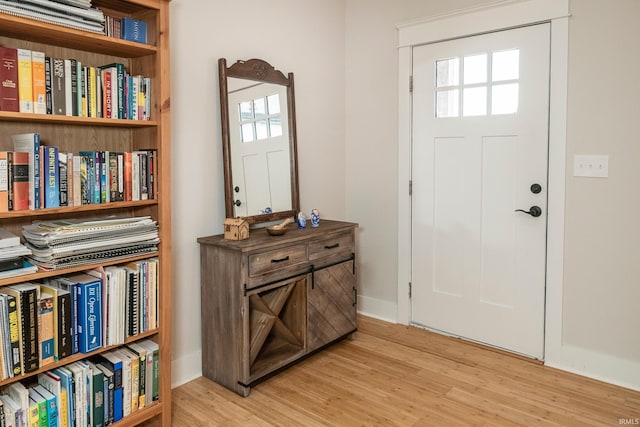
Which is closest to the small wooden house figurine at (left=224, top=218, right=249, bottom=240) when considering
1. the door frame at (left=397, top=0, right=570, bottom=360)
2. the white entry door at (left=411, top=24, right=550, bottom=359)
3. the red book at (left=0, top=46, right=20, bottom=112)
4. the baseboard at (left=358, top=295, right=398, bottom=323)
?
the red book at (left=0, top=46, right=20, bottom=112)

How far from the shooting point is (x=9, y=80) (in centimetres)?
166

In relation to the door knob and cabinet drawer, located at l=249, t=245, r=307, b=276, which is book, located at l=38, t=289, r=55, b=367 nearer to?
cabinet drawer, located at l=249, t=245, r=307, b=276

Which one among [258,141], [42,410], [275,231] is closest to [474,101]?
[258,141]

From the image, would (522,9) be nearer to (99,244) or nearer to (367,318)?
(367,318)

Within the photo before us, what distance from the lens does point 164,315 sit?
2.11 metres

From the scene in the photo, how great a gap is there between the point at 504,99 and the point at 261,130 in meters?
1.52

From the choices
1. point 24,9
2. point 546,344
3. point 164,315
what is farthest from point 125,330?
point 546,344

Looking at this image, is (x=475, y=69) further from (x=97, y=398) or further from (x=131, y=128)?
(x=97, y=398)

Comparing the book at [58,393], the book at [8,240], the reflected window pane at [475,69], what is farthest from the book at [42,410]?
the reflected window pane at [475,69]

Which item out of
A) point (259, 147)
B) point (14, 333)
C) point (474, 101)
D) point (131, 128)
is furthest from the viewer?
point (474, 101)

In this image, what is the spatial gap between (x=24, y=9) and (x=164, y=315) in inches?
51.2

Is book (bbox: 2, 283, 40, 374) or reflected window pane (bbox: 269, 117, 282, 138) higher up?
reflected window pane (bbox: 269, 117, 282, 138)

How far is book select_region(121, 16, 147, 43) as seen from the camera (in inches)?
77.5

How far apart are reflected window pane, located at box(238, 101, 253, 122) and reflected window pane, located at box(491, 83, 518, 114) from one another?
1.52m
